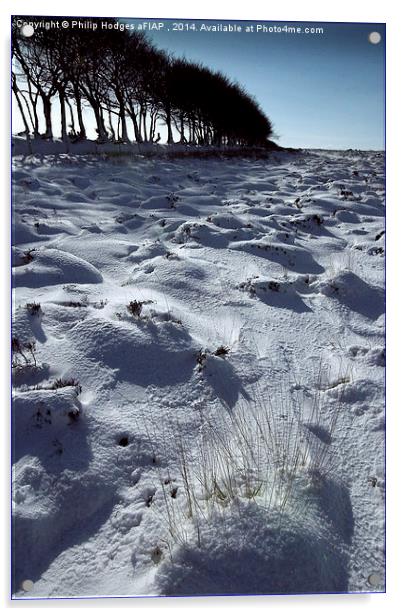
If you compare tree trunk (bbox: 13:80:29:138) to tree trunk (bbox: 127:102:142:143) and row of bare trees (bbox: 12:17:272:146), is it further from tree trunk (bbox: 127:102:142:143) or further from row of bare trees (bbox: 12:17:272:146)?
tree trunk (bbox: 127:102:142:143)

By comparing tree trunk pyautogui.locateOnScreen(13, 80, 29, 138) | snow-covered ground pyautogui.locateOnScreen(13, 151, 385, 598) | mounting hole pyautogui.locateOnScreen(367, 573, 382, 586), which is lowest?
mounting hole pyautogui.locateOnScreen(367, 573, 382, 586)

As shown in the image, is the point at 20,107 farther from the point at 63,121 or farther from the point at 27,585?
the point at 27,585

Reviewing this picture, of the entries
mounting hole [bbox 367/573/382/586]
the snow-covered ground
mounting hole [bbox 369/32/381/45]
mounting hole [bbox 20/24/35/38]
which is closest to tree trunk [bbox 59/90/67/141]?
the snow-covered ground

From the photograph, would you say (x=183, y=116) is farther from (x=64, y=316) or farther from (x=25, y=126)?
(x=64, y=316)

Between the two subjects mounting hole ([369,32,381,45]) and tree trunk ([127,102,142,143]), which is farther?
tree trunk ([127,102,142,143])

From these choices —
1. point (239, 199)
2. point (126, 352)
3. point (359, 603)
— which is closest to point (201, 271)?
point (126, 352)

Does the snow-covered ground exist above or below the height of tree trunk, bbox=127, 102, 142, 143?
below
